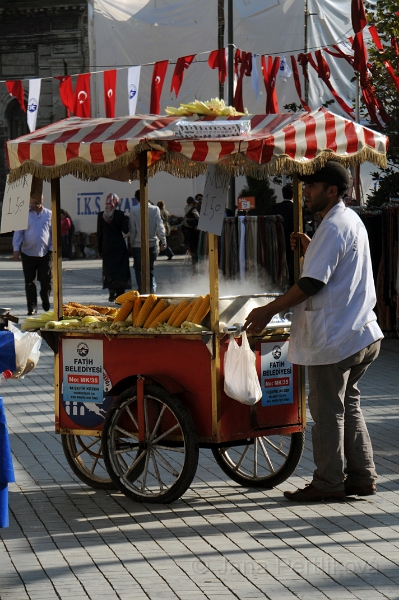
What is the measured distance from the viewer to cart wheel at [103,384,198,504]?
5801mm

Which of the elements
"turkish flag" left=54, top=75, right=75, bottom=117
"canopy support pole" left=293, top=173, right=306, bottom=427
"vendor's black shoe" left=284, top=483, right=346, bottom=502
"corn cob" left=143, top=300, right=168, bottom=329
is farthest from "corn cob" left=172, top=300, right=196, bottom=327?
"turkish flag" left=54, top=75, right=75, bottom=117

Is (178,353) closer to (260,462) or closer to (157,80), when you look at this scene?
(260,462)

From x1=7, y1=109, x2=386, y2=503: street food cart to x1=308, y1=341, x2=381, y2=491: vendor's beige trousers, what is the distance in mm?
396

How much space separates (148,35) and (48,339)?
30.8 metres

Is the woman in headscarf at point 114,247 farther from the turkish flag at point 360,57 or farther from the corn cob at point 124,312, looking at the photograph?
the corn cob at point 124,312

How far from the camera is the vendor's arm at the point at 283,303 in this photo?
568 cm

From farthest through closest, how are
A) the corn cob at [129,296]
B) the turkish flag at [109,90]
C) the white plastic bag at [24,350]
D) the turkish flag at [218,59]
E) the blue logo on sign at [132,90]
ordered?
the blue logo on sign at [132,90]
the turkish flag at [218,59]
the turkish flag at [109,90]
the corn cob at [129,296]
the white plastic bag at [24,350]

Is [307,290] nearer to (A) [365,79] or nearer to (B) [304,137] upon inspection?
(B) [304,137]

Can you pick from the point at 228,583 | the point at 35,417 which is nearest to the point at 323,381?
the point at 228,583

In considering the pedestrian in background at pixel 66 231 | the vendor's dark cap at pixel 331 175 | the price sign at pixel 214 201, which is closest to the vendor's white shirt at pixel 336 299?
the vendor's dark cap at pixel 331 175

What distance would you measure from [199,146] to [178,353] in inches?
46.8

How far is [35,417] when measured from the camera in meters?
8.75

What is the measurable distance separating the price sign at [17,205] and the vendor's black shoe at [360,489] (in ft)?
7.84

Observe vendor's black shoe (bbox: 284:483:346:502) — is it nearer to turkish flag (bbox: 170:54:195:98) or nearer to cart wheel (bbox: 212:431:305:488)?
cart wheel (bbox: 212:431:305:488)
